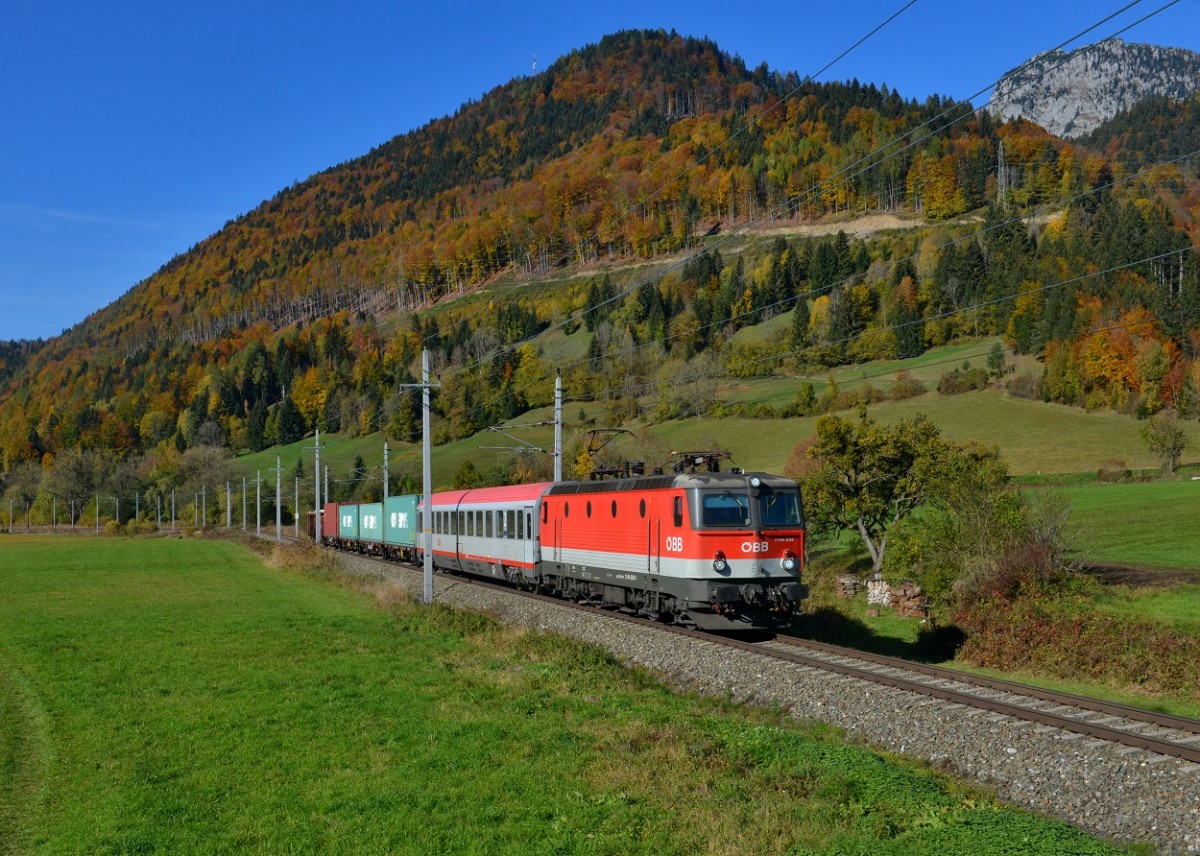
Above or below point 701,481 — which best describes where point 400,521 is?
below

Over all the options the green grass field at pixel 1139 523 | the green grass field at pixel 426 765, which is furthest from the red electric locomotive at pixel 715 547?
the green grass field at pixel 1139 523

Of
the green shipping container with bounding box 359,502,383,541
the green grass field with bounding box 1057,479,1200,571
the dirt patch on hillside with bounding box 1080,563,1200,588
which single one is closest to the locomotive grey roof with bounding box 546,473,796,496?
the green grass field with bounding box 1057,479,1200,571

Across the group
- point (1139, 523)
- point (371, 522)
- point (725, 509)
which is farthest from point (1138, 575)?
point (371, 522)

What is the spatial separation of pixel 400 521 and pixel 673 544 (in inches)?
1239

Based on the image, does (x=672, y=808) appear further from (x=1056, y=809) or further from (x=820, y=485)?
(x=820, y=485)

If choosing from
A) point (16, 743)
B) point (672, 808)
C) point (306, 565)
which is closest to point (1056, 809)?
point (672, 808)

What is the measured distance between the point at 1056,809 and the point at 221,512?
421 feet

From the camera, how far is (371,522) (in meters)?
58.9

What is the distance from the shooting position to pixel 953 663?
2328 centimetres

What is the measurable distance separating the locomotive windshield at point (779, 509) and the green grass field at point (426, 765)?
5.43 meters

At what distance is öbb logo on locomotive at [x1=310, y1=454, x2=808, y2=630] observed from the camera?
21.0m

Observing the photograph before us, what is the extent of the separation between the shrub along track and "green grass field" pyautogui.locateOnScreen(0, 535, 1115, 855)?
3.60 feet

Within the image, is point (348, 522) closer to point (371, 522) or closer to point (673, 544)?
point (371, 522)

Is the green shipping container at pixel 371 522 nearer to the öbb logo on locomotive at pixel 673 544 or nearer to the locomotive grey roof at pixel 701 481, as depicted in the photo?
the öbb logo on locomotive at pixel 673 544
